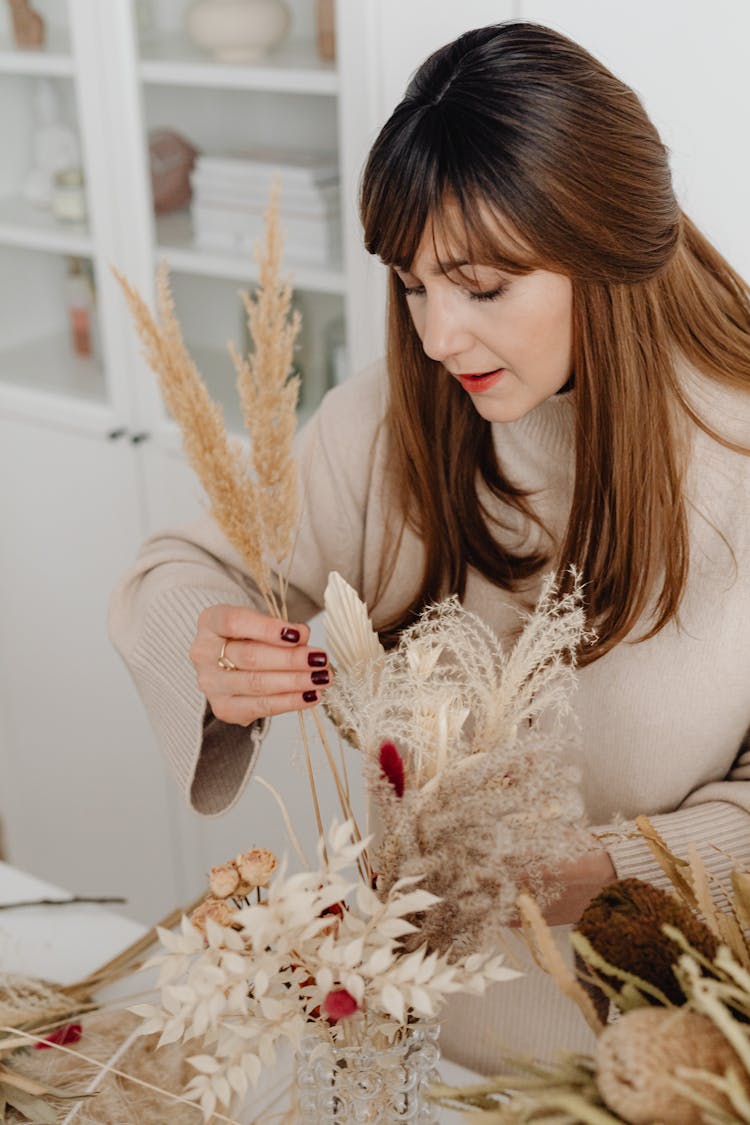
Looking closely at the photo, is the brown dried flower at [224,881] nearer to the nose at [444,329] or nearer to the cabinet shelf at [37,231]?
the nose at [444,329]

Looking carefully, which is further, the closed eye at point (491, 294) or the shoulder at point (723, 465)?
the shoulder at point (723, 465)

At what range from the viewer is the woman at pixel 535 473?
89 cm

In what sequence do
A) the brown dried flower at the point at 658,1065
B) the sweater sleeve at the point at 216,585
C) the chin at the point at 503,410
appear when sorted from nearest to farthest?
1. the brown dried flower at the point at 658,1065
2. the chin at the point at 503,410
3. the sweater sleeve at the point at 216,585

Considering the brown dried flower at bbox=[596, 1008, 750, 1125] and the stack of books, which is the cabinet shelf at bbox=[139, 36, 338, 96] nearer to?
the stack of books

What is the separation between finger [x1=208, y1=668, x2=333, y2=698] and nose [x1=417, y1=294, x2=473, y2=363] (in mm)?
274

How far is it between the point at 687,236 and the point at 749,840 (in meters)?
0.54

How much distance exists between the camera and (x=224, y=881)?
78 centimetres

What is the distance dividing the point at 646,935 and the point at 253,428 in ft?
1.45

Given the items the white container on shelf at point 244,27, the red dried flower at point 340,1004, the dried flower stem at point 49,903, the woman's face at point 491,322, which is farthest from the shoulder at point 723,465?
the white container on shelf at point 244,27

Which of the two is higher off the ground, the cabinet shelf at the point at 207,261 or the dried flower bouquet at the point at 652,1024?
the cabinet shelf at the point at 207,261

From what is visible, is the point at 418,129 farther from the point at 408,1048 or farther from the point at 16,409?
the point at 16,409

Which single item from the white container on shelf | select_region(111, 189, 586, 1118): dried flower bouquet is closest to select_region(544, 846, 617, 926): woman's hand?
select_region(111, 189, 586, 1118): dried flower bouquet

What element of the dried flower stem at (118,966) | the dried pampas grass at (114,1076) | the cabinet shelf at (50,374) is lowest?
the dried flower stem at (118,966)

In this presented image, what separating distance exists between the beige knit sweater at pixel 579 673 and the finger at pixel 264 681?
0.28ft
